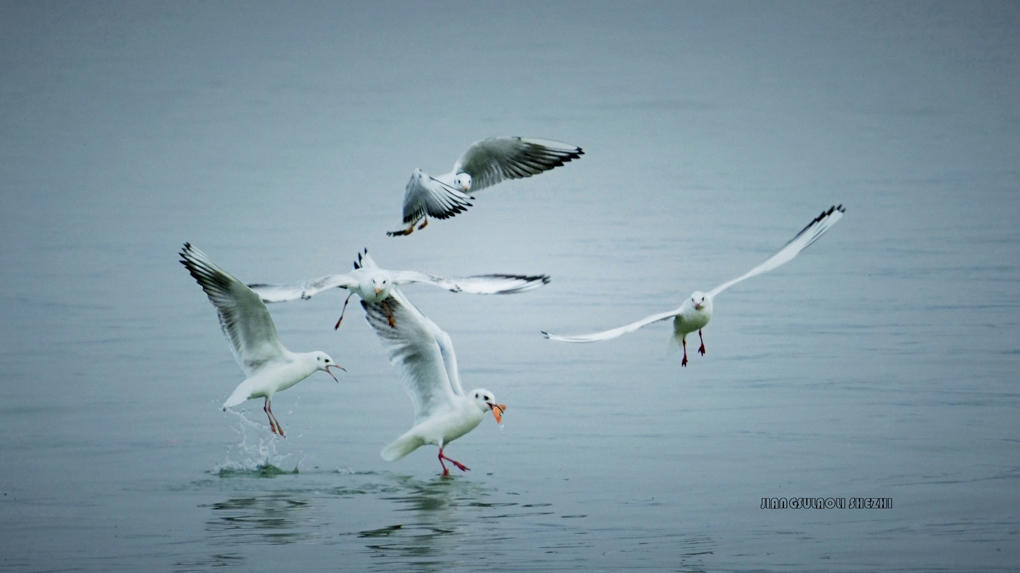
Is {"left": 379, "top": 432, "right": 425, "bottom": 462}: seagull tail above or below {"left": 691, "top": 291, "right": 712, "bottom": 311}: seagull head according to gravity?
below

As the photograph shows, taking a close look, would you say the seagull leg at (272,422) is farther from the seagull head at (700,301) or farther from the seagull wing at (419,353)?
the seagull head at (700,301)

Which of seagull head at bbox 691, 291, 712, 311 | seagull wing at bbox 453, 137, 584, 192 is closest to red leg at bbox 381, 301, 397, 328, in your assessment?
seagull head at bbox 691, 291, 712, 311

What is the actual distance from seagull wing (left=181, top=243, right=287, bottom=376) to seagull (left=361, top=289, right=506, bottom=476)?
24.6 inches

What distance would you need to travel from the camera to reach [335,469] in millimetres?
Answer: 8688

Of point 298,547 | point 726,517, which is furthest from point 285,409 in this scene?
point 726,517

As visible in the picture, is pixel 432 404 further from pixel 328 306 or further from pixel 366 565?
pixel 328 306

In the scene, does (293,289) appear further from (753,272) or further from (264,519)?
(753,272)

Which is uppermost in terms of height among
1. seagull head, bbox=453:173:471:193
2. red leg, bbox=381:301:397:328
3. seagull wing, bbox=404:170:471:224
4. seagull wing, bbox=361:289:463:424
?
seagull head, bbox=453:173:471:193

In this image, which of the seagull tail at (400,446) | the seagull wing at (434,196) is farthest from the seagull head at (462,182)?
the seagull tail at (400,446)

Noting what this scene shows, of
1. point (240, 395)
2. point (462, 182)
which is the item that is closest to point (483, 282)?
point (240, 395)

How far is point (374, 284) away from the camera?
8789 mm

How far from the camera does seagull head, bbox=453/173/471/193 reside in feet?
35.6

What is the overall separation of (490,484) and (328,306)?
498 cm

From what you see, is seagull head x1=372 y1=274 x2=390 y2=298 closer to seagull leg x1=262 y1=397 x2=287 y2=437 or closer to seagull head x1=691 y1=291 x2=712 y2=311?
seagull leg x1=262 y1=397 x2=287 y2=437
